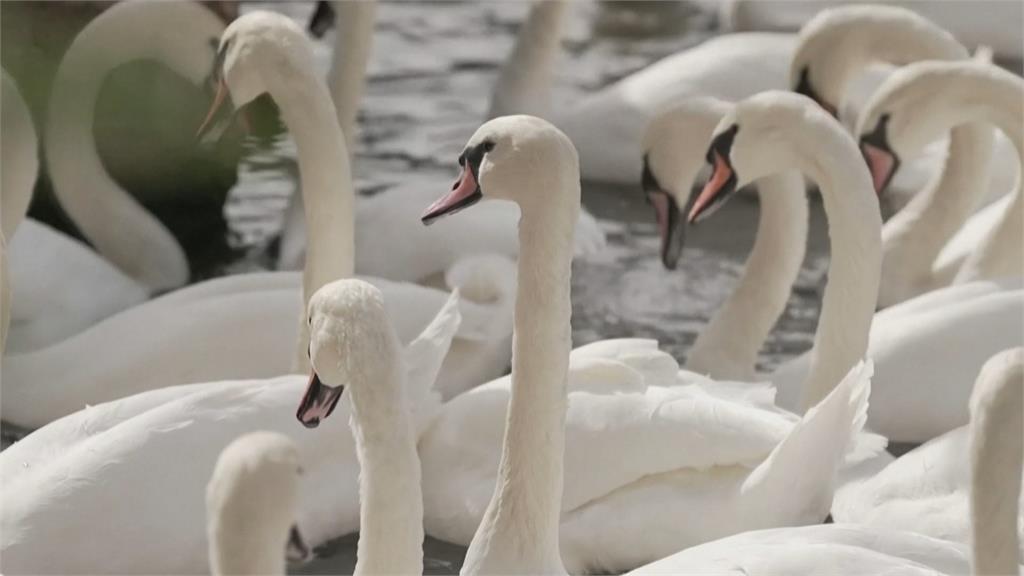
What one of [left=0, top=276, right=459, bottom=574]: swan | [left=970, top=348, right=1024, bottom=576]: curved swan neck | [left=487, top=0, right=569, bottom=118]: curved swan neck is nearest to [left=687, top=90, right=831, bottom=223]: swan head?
[left=0, top=276, right=459, bottom=574]: swan

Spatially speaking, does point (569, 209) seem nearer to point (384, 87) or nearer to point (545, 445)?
point (545, 445)

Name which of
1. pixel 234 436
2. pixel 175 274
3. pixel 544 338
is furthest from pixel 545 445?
pixel 175 274

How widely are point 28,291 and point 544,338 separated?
3.09 metres

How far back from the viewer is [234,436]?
226 inches

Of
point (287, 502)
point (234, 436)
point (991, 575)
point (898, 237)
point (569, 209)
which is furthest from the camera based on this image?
point (898, 237)

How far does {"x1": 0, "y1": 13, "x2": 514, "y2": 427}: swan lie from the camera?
6.47m

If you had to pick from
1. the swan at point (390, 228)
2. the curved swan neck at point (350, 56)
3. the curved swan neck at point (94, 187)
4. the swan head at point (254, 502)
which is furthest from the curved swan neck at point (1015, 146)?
the swan head at point (254, 502)

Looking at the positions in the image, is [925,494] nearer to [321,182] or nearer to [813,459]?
[813,459]

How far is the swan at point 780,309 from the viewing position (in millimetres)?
6797

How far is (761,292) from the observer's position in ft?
23.8

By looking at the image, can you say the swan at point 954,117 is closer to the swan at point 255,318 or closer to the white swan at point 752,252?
the white swan at point 752,252

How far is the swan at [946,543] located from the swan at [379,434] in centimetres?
52

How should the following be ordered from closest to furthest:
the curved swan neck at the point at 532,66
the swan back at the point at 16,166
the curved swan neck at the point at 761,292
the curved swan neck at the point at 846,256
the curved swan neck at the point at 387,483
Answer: the curved swan neck at the point at 387,483
the curved swan neck at the point at 846,256
the swan back at the point at 16,166
the curved swan neck at the point at 761,292
the curved swan neck at the point at 532,66

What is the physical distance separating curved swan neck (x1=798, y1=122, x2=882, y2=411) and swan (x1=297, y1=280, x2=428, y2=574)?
81.5 inches
